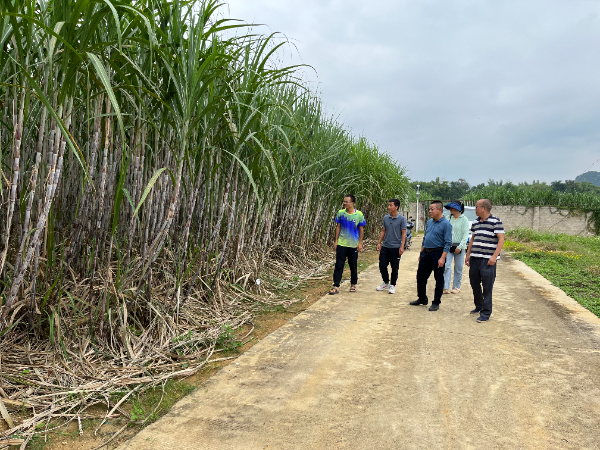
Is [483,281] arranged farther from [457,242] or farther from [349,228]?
[349,228]

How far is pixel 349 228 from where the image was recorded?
17.3 feet

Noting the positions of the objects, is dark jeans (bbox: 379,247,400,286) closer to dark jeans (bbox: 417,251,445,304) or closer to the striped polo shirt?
dark jeans (bbox: 417,251,445,304)

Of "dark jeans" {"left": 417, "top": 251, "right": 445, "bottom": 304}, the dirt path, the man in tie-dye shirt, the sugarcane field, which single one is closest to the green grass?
the sugarcane field

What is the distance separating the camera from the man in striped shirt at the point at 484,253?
418 centimetres

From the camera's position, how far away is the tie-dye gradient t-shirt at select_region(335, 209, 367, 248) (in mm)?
5258

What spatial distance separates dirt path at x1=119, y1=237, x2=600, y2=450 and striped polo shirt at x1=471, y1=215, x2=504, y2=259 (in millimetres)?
663

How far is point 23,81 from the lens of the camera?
2.08 metres

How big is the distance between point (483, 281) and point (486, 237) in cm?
44

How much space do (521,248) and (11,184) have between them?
12.7 meters

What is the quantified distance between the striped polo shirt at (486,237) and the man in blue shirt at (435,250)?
0.35 m

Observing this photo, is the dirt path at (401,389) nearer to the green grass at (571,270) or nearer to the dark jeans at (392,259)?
the dark jeans at (392,259)

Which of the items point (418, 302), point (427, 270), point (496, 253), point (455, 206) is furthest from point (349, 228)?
point (496, 253)

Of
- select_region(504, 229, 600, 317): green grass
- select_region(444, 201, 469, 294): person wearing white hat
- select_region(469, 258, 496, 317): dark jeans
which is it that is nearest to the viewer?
select_region(469, 258, 496, 317): dark jeans

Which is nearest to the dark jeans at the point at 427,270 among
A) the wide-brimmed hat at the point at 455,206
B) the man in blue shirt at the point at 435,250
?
the man in blue shirt at the point at 435,250
